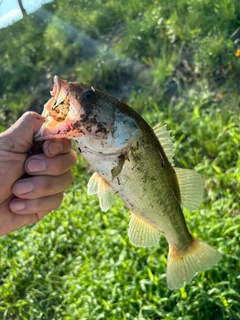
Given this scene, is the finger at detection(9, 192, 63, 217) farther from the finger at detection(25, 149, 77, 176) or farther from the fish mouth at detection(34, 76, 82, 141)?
the fish mouth at detection(34, 76, 82, 141)

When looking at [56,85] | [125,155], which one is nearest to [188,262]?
[125,155]

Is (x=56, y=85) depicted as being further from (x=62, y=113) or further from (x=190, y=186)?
(x=190, y=186)

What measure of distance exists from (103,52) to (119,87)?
0.86 metres

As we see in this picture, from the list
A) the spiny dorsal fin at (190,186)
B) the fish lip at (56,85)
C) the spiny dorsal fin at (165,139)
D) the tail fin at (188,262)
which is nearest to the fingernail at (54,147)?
the fish lip at (56,85)

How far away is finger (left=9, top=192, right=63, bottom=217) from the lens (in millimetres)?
2123

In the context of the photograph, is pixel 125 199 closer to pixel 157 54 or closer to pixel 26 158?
pixel 26 158

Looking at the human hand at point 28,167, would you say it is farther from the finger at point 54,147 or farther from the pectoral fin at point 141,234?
the pectoral fin at point 141,234

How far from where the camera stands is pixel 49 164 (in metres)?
2.02

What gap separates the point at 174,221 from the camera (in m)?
2.05

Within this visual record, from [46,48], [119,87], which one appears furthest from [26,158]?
[46,48]

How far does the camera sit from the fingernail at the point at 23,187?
203 cm

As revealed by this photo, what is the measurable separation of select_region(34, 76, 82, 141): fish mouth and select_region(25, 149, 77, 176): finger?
1.00ft

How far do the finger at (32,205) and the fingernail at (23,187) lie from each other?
104 millimetres

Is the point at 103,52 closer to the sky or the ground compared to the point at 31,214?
closer to the ground
